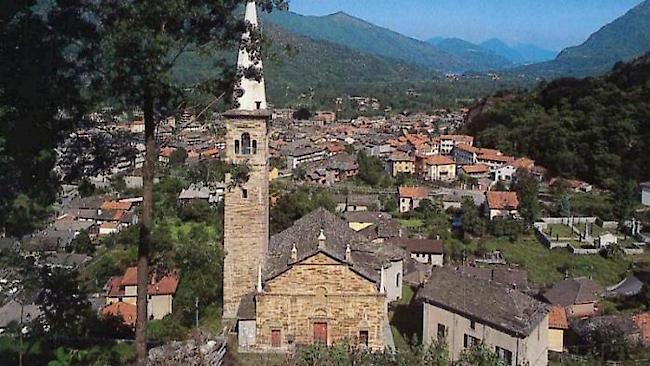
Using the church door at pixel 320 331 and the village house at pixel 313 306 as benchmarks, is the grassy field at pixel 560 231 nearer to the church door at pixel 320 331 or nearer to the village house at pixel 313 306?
the village house at pixel 313 306

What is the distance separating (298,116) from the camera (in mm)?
125375

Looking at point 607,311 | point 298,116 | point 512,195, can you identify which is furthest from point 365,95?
point 607,311

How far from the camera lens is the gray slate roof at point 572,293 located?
2589 cm

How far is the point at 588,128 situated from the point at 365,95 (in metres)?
101

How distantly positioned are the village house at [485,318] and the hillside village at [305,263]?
0.05 m

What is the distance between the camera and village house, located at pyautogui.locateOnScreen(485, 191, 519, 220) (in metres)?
45.2

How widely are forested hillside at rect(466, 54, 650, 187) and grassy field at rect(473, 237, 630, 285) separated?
847 inches

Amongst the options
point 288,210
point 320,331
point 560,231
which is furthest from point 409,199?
point 320,331

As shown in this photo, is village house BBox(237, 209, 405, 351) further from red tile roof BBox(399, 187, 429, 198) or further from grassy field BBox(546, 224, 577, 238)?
red tile roof BBox(399, 187, 429, 198)

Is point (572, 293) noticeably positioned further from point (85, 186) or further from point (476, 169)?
point (476, 169)

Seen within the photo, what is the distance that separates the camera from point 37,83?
8.01 meters

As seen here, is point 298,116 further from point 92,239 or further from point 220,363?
point 220,363

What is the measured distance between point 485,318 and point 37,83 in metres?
13.1

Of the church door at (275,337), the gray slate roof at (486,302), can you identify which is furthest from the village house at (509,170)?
the church door at (275,337)
